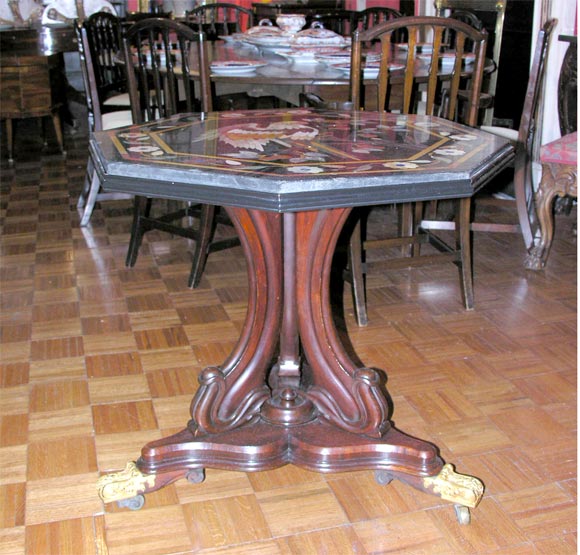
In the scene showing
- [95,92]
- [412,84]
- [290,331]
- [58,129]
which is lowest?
[58,129]

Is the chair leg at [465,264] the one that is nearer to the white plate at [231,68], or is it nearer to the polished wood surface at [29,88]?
the white plate at [231,68]

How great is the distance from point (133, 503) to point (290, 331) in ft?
1.71

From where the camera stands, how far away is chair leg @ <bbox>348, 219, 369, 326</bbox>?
2.63 meters

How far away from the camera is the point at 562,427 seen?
2.08 metres

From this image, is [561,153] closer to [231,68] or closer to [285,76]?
[285,76]

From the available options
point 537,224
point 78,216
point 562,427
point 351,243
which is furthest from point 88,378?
point 537,224

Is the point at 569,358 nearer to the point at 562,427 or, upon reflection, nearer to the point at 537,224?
the point at 562,427

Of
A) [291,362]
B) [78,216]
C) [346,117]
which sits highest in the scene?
[346,117]

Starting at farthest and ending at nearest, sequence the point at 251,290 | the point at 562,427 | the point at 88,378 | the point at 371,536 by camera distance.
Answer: the point at 88,378, the point at 562,427, the point at 251,290, the point at 371,536

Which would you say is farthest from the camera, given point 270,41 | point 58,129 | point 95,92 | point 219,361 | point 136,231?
point 58,129

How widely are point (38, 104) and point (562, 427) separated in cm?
414

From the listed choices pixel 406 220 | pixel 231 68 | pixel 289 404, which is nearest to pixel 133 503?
pixel 289 404

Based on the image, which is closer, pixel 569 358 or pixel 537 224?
pixel 569 358

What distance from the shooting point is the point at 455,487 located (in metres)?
1.71
